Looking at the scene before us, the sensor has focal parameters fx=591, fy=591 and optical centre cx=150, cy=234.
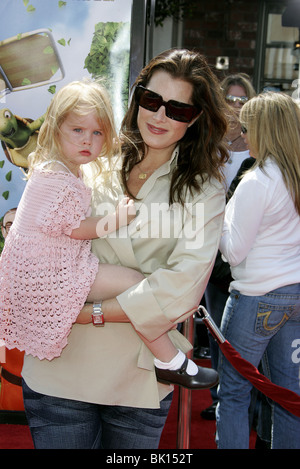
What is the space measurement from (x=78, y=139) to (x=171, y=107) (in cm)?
32

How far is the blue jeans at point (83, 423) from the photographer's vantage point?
Result: 179 centimetres

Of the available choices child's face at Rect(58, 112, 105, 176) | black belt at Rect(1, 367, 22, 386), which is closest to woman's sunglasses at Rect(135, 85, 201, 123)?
child's face at Rect(58, 112, 105, 176)

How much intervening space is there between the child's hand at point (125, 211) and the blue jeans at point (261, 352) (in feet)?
3.60

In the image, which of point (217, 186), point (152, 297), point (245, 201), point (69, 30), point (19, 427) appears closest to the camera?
point (152, 297)

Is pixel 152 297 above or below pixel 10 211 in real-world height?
above

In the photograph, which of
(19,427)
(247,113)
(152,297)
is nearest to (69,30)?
(247,113)

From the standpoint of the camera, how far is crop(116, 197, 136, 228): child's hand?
179cm

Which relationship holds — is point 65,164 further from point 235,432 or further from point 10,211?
point 235,432

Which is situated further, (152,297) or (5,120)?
(5,120)

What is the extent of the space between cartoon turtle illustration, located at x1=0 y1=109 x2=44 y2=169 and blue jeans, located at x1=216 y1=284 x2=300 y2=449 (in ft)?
4.14

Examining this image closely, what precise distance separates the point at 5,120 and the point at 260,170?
4.18ft

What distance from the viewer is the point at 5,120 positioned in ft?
9.61

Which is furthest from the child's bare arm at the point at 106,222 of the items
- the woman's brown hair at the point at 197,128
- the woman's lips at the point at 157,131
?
the woman's lips at the point at 157,131

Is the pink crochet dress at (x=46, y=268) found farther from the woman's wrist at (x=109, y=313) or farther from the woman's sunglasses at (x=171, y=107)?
the woman's sunglasses at (x=171, y=107)
